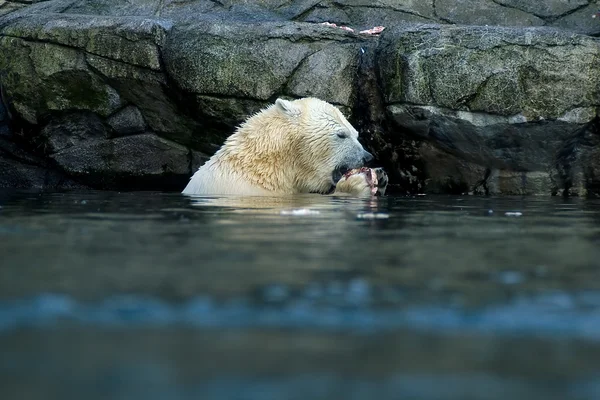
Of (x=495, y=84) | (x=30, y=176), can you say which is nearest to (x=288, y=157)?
(x=495, y=84)

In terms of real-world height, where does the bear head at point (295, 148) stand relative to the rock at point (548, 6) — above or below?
below

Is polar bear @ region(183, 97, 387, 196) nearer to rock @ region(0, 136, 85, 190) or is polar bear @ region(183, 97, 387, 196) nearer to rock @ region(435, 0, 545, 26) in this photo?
rock @ region(0, 136, 85, 190)

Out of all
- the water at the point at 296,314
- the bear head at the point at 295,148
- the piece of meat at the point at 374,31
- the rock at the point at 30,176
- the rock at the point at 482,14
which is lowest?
the water at the point at 296,314

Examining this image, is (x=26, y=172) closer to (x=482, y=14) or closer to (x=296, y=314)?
(x=482, y=14)

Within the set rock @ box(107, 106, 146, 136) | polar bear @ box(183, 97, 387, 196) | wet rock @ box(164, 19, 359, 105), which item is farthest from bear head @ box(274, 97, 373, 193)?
rock @ box(107, 106, 146, 136)

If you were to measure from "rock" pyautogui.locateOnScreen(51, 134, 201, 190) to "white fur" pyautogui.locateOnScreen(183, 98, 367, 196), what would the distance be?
2547mm

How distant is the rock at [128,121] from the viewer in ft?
33.3

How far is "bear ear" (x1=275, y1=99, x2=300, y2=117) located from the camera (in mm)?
7688

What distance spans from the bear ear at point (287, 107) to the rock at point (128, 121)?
9.39 feet

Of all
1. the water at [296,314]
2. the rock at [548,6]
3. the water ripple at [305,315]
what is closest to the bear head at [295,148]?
the water at [296,314]

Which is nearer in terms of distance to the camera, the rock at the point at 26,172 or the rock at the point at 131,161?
the rock at the point at 131,161

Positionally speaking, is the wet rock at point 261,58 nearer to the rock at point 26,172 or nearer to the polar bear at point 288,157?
the polar bear at point 288,157

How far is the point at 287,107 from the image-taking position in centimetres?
771

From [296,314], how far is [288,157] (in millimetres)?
5622
